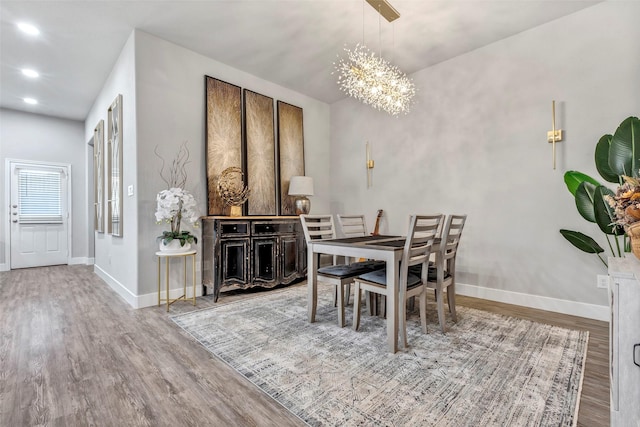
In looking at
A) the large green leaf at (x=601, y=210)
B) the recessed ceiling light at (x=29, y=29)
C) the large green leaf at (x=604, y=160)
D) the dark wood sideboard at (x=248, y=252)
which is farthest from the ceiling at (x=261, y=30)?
the dark wood sideboard at (x=248, y=252)

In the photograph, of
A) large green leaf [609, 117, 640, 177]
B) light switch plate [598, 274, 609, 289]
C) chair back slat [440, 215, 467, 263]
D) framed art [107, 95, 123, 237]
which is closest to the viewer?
large green leaf [609, 117, 640, 177]

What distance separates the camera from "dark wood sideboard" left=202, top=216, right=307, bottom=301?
359 centimetres

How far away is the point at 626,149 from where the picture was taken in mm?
2201

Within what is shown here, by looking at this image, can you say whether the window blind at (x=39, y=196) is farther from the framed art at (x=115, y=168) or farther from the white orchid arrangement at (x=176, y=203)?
the white orchid arrangement at (x=176, y=203)

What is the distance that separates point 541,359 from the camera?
6.83ft

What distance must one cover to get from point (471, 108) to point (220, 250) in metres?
3.48

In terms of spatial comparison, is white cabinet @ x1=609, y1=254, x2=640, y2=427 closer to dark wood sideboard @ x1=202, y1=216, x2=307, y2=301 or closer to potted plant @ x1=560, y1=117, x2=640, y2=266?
potted plant @ x1=560, y1=117, x2=640, y2=266

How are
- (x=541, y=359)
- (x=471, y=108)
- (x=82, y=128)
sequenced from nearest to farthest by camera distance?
(x=541, y=359), (x=471, y=108), (x=82, y=128)

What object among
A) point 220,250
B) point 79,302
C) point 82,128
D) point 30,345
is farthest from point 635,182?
point 82,128

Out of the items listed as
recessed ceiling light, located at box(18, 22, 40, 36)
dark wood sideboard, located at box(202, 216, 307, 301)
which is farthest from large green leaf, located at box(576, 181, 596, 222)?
recessed ceiling light, located at box(18, 22, 40, 36)

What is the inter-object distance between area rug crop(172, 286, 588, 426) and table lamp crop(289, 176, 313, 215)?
2.01m

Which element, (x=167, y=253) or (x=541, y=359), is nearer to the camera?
(x=541, y=359)

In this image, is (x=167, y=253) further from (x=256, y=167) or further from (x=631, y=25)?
(x=631, y=25)

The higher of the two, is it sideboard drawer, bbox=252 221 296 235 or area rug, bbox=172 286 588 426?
sideboard drawer, bbox=252 221 296 235
